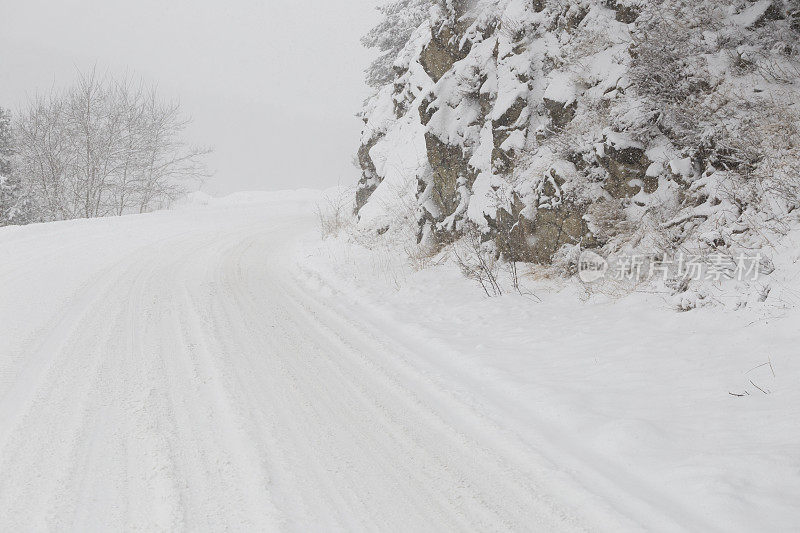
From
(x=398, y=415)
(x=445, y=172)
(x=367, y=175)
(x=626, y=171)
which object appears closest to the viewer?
(x=398, y=415)

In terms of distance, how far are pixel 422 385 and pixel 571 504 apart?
1786 millimetres

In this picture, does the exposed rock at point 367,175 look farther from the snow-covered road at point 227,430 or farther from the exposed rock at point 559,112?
the snow-covered road at point 227,430

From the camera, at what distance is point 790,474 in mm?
2748

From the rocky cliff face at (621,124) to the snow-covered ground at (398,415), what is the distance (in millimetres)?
1071

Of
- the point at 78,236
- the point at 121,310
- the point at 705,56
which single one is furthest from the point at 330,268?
the point at 78,236

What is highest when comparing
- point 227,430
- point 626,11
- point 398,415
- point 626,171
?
point 626,11

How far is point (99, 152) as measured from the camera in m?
25.5

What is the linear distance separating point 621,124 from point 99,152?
27.2 m

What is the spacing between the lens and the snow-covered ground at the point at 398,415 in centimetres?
262

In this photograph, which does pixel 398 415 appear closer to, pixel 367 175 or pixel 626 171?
pixel 626 171

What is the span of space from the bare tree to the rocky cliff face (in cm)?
2358

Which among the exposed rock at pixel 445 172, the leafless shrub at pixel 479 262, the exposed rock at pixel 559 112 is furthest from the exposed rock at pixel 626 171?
the exposed rock at pixel 445 172

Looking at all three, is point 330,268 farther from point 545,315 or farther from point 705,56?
point 705,56

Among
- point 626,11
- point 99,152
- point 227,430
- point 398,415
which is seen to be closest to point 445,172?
point 626,11
